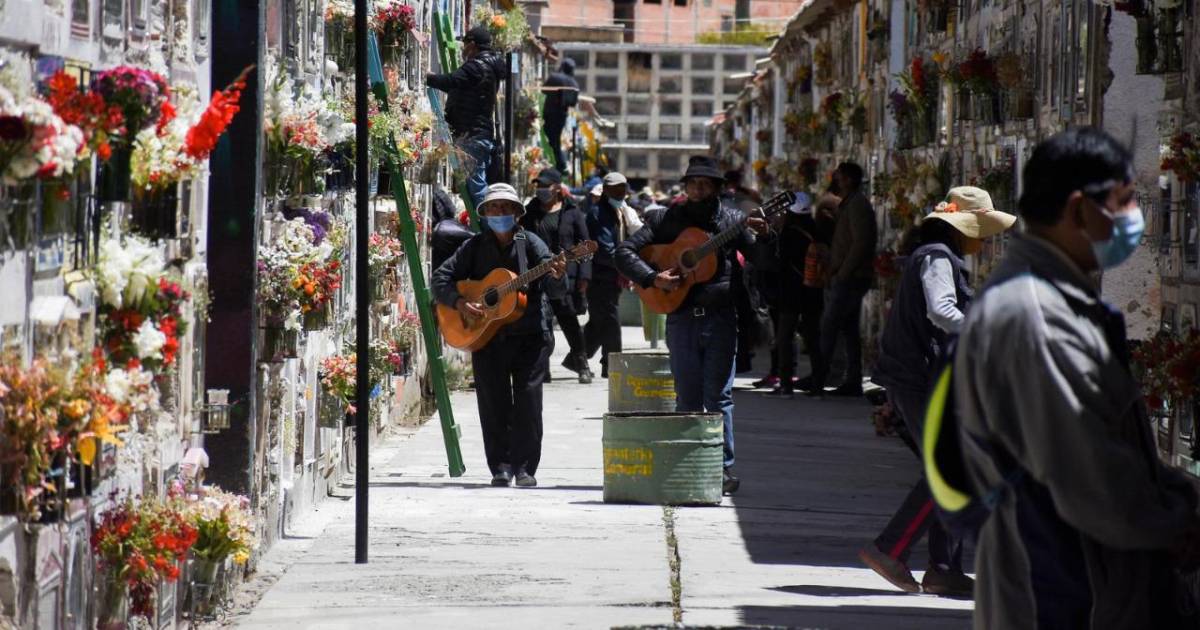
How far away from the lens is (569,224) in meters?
18.6

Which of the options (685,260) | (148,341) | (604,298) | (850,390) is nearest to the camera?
(148,341)

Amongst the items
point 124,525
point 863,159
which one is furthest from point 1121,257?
point 863,159

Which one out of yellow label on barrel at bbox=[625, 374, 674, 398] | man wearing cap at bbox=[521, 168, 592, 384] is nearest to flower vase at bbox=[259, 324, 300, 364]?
yellow label on barrel at bbox=[625, 374, 674, 398]

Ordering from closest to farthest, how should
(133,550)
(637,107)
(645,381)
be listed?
1. (133,550)
2. (645,381)
3. (637,107)

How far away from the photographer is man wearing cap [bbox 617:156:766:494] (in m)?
12.1

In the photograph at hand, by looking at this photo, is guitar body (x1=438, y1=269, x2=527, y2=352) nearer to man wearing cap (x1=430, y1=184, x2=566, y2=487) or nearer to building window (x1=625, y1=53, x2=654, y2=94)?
man wearing cap (x1=430, y1=184, x2=566, y2=487)

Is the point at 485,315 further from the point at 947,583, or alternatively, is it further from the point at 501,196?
the point at 947,583

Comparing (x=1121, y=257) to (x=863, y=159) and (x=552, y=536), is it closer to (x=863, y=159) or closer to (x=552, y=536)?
(x=552, y=536)

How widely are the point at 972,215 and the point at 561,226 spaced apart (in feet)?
31.9

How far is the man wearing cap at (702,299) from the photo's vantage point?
1208cm

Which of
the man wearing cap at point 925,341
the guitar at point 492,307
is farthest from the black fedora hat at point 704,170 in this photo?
the man wearing cap at point 925,341

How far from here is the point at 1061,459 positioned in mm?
4359

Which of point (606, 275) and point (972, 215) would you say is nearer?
point (972, 215)

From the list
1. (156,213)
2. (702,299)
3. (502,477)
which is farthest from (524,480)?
(156,213)
